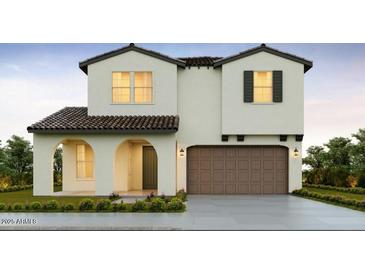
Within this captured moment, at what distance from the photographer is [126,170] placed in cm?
1997

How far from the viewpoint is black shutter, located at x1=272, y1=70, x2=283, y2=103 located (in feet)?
61.0

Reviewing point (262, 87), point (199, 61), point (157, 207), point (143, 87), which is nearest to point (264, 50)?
point (262, 87)

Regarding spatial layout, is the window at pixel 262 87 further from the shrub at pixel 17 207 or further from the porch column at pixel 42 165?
the shrub at pixel 17 207

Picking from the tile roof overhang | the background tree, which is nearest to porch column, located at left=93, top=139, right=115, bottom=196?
the tile roof overhang

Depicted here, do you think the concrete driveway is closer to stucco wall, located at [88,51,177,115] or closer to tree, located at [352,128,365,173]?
stucco wall, located at [88,51,177,115]

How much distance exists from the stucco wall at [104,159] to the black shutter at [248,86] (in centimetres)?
431

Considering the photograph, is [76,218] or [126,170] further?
[126,170]

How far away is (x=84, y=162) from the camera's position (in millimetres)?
20719

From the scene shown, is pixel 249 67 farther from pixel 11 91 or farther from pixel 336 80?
pixel 11 91

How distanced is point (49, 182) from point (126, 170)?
413 centimetres

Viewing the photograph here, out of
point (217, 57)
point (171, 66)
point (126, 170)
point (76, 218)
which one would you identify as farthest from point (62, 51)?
point (76, 218)

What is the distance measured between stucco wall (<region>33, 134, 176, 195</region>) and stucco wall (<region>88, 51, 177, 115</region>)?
1.82 meters

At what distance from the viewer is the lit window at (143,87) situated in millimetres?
18797

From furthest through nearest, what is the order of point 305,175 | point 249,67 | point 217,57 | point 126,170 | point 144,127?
point 305,175
point 217,57
point 126,170
point 249,67
point 144,127
